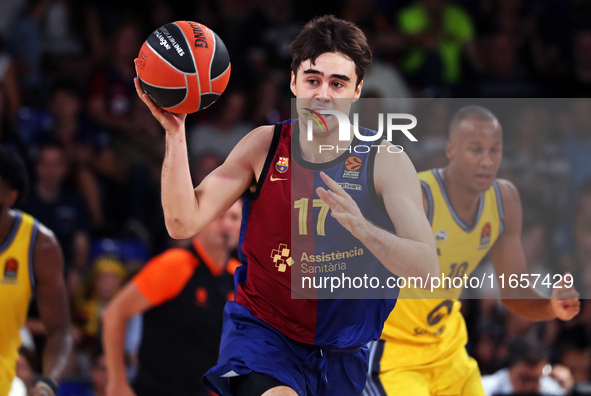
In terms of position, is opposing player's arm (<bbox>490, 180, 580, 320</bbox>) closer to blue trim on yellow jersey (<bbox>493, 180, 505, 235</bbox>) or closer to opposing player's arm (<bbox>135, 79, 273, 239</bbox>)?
blue trim on yellow jersey (<bbox>493, 180, 505, 235</bbox>)

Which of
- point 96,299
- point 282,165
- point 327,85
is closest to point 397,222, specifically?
point 282,165

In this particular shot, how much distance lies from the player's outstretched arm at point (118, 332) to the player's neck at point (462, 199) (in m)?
2.28

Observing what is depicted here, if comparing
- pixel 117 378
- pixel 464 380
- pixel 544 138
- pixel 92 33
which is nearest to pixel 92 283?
pixel 117 378

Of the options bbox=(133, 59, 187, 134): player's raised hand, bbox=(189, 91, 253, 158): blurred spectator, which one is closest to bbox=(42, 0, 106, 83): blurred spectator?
bbox=(189, 91, 253, 158): blurred spectator

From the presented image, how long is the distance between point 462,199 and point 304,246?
141 centimetres

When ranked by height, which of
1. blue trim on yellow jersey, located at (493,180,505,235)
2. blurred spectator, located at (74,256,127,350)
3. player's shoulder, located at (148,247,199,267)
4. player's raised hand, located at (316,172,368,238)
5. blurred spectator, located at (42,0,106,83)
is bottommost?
blurred spectator, located at (74,256,127,350)

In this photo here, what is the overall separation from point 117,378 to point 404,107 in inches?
195

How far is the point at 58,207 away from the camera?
8.15 m

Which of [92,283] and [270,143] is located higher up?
[270,143]

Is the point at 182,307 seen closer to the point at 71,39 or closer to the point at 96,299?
the point at 96,299

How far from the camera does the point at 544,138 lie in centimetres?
880

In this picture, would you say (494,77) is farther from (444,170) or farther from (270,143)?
(270,143)

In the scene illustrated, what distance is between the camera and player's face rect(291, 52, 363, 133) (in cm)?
383

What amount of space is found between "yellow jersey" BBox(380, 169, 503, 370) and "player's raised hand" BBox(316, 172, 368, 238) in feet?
4.31
